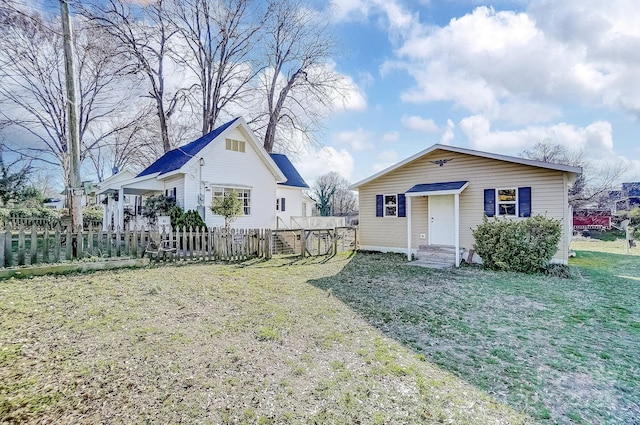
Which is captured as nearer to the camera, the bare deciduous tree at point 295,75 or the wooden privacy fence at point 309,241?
the wooden privacy fence at point 309,241

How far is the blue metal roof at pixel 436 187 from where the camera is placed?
1102 centimetres

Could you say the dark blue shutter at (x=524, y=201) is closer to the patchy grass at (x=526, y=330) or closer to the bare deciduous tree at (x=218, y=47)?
the patchy grass at (x=526, y=330)

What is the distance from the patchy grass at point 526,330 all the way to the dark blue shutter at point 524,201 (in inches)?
91.3

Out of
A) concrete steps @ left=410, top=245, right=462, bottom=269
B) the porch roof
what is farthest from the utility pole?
the porch roof

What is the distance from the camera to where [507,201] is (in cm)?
1057

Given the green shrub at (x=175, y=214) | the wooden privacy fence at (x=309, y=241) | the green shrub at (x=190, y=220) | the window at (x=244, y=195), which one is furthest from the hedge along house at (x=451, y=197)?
the green shrub at (x=175, y=214)

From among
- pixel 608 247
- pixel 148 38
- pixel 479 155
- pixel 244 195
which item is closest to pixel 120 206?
pixel 244 195

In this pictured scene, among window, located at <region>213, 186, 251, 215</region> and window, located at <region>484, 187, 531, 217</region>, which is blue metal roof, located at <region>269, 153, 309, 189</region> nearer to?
window, located at <region>213, 186, 251, 215</region>

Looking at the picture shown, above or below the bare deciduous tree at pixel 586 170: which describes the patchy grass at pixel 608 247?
below

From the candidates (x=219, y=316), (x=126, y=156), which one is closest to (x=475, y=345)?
(x=219, y=316)

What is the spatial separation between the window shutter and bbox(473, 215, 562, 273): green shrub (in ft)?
4.03

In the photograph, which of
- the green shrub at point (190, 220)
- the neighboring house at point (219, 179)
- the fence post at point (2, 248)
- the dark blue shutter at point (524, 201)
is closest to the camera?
the fence post at point (2, 248)

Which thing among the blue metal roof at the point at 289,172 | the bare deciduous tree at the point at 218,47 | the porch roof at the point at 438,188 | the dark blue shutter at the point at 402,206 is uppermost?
the bare deciduous tree at the point at 218,47

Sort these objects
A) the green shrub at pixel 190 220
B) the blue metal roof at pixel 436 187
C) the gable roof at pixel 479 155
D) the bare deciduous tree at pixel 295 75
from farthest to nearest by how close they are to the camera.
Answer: the bare deciduous tree at pixel 295 75
the green shrub at pixel 190 220
the blue metal roof at pixel 436 187
the gable roof at pixel 479 155
